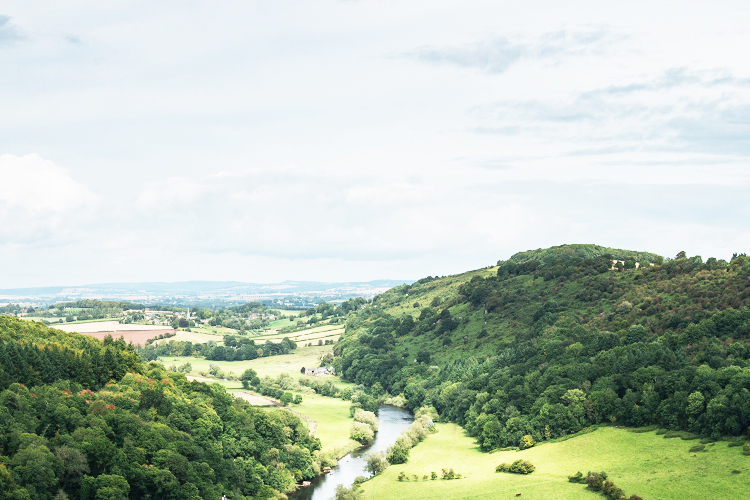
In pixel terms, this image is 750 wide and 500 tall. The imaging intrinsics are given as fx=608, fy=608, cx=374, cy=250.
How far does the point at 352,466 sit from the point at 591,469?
44.7 metres

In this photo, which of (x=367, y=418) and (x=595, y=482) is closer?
(x=595, y=482)

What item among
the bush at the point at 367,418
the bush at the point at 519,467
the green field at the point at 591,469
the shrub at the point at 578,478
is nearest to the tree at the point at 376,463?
the green field at the point at 591,469

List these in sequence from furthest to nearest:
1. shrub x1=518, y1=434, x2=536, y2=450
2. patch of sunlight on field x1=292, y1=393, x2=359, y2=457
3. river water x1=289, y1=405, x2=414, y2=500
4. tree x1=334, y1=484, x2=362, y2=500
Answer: patch of sunlight on field x1=292, y1=393, x2=359, y2=457 → shrub x1=518, y1=434, x2=536, y2=450 → river water x1=289, y1=405, x2=414, y2=500 → tree x1=334, y1=484, x2=362, y2=500

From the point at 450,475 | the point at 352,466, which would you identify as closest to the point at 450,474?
the point at 450,475

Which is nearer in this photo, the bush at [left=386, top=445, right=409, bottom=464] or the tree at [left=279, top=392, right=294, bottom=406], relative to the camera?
the bush at [left=386, top=445, right=409, bottom=464]

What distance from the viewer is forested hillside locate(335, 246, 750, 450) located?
3812 inches

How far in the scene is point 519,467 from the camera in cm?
9388

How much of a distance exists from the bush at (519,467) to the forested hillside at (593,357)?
1457 centimetres

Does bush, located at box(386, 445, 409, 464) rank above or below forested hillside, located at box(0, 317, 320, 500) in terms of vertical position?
below

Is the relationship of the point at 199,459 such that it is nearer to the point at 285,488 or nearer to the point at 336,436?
the point at 285,488

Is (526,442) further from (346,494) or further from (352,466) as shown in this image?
(346,494)

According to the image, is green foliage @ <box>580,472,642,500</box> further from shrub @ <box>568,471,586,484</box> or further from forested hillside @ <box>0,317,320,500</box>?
forested hillside @ <box>0,317,320,500</box>

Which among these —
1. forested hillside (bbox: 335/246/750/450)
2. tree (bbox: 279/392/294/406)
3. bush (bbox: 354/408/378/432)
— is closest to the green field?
forested hillside (bbox: 335/246/750/450)

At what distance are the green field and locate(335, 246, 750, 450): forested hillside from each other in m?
5.17
